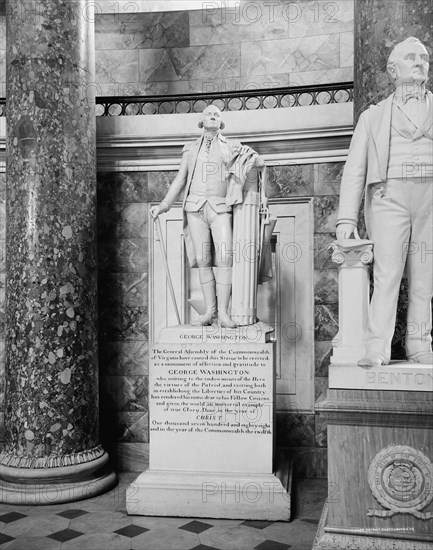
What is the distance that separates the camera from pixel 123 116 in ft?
23.9

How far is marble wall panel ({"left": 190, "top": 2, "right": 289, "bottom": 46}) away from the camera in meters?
8.30

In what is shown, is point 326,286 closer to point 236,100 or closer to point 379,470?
point 236,100

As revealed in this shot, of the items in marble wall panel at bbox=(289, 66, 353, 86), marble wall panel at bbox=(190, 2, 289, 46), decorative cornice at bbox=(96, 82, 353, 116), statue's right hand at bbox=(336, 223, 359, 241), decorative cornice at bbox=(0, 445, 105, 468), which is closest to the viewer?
statue's right hand at bbox=(336, 223, 359, 241)

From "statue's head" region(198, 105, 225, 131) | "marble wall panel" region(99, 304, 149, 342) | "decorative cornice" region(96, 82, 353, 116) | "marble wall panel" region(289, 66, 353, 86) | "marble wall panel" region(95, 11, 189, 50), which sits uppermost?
"marble wall panel" region(95, 11, 189, 50)

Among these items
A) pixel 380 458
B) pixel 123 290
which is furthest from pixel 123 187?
pixel 380 458

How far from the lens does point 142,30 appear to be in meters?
8.48

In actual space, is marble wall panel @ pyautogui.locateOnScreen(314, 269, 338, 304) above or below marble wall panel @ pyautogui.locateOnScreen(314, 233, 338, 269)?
below

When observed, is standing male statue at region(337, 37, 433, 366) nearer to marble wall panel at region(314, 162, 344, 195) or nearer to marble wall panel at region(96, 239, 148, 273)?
marble wall panel at region(314, 162, 344, 195)

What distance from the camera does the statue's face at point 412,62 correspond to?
446 cm

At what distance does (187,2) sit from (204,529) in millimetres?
6464

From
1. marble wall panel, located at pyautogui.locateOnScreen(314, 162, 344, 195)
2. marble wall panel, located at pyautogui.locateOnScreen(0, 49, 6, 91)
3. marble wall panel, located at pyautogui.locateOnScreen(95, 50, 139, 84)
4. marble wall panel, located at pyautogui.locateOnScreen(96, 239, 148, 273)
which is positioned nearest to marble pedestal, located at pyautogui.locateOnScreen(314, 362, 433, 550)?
marble wall panel, located at pyautogui.locateOnScreen(314, 162, 344, 195)

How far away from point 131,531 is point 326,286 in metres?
3.07

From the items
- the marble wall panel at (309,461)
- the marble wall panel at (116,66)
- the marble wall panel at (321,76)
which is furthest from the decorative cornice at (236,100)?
the marble wall panel at (309,461)

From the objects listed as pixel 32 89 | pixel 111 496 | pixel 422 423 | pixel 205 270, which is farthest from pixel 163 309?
pixel 422 423
